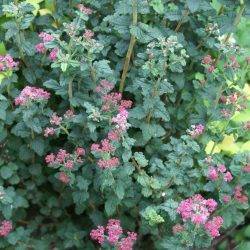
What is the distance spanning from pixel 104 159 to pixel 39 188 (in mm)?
815

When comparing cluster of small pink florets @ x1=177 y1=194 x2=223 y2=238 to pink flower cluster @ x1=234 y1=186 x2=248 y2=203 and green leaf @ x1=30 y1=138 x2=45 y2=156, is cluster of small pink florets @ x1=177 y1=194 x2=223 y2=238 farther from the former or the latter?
green leaf @ x1=30 y1=138 x2=45 y2=156

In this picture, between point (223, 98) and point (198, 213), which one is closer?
point (198, 213)

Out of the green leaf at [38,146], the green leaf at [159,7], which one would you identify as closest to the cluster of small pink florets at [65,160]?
the green leaf at [38,146]

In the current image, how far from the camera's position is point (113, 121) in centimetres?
204

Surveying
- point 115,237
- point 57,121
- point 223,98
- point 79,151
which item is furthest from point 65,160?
point 223,98

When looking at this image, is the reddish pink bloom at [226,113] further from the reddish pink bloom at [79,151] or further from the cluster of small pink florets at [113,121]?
the reddish pink bloom at [79,151]

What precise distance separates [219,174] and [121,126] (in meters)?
0.52

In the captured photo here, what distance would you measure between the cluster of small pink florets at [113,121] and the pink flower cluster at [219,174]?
40 centimetres

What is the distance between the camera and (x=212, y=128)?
2.37 metres

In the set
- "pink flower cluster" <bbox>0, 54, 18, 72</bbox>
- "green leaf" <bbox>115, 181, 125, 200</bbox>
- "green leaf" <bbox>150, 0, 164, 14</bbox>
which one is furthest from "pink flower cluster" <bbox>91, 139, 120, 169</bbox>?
"green leaf" <bbox>150, 0, 164, 14</bbox>

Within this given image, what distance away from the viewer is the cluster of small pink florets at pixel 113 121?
198 cm

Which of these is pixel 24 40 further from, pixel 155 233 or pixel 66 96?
pixel 155 233

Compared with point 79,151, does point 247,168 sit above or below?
above

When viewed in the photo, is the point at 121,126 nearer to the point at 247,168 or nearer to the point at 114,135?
the point at 114,135
